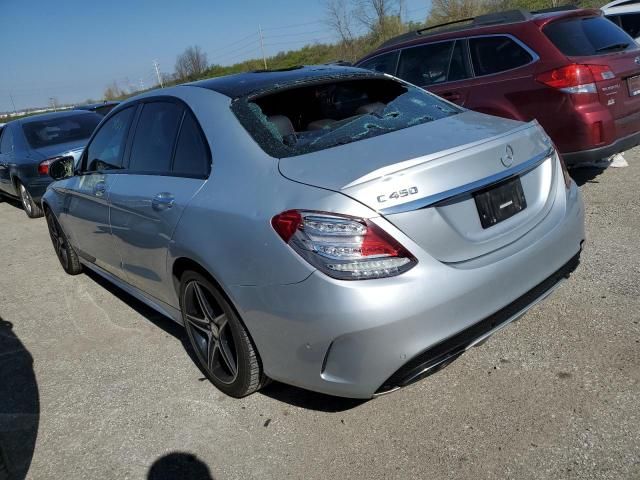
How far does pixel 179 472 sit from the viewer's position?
246 cm

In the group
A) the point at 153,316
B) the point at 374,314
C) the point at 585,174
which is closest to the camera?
the point at 374,314

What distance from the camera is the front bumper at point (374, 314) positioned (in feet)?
6.71

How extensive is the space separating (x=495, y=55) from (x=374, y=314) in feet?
14.1

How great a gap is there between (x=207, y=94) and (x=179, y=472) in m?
1.92

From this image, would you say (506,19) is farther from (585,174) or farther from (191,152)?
(191,152)

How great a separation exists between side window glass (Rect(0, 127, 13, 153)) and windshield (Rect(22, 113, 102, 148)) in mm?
460

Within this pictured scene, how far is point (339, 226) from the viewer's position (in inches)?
81.4

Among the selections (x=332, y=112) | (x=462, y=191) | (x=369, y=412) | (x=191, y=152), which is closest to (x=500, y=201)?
(x=462, y=191)

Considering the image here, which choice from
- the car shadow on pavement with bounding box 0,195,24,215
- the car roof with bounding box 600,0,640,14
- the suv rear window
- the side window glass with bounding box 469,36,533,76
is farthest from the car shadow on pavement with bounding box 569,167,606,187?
the car shadow on pavement with bounding box 0,195,24,215

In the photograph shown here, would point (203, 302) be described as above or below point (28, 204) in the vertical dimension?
above

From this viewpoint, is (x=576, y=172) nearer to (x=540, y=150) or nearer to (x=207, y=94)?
(x=540, y=150)

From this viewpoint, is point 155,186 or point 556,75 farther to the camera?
point 556,75

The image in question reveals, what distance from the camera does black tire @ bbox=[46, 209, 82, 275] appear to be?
17.0ft

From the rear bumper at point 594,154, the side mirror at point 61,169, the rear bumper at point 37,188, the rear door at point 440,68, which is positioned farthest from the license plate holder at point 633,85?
the rear bumper at point 37,188
